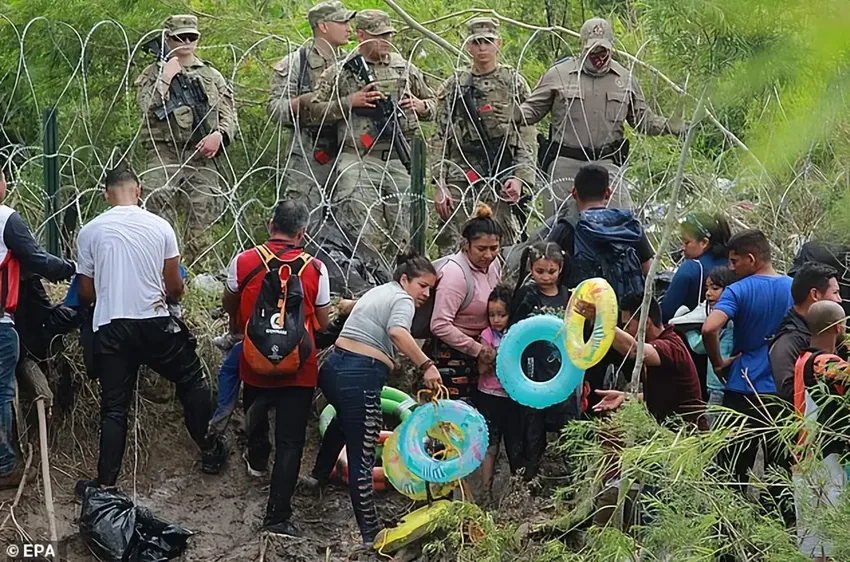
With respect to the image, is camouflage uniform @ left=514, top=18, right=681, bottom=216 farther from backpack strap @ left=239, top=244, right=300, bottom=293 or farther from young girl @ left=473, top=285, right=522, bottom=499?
backpack strap @ left=239, top=244, right=300, bottom=293

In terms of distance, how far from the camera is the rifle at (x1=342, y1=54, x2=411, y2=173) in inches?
311

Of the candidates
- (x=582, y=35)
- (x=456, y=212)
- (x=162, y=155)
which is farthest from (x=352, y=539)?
(x=582, y=35)

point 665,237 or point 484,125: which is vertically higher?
point 665,237

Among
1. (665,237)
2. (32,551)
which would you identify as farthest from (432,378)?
(32,551)

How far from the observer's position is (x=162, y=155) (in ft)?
26.3

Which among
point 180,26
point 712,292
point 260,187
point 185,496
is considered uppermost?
point 180,26

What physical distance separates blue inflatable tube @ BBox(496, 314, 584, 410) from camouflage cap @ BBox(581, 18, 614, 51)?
2.02 m

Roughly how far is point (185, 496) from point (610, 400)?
8.10 feet

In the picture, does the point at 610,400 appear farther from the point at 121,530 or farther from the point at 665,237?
the point at 121,530

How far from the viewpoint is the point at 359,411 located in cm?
655

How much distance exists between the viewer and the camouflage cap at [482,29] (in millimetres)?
7922

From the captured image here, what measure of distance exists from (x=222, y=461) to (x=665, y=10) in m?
3.86

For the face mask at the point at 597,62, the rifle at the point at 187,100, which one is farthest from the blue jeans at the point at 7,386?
the face mask at the point at 597,62

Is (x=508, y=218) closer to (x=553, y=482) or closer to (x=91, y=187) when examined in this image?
(x=553, y=482)
